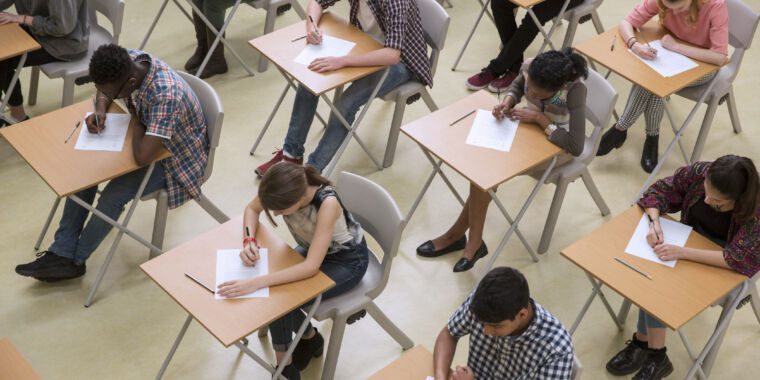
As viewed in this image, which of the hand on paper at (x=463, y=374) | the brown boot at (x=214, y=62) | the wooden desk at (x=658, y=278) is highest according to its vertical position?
the wooden desk at (x=658, y=278)

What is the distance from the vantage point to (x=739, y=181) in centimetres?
338

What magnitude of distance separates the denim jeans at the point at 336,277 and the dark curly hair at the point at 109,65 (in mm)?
1161

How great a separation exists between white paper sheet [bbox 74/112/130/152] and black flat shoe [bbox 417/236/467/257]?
1.48 metres

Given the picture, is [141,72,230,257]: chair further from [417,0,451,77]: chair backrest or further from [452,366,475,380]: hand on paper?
[452,366,475,380]: hand on paper

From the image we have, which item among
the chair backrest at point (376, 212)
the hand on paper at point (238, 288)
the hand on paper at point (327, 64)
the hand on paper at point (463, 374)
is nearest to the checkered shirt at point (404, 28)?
the hand on paper at point (327, 64)

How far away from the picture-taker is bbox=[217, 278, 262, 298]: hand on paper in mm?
3375

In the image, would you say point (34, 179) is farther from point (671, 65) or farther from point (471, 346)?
point (671, 65)

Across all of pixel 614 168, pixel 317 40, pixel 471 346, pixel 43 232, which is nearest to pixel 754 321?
pixel 614 168

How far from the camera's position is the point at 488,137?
4199 mm

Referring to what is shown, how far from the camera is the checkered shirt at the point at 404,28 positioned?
4680 mm

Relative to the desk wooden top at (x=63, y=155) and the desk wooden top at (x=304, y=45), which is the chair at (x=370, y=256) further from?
the desk wooden top at (x=63, y=155)

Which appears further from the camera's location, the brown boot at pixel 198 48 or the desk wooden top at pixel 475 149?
the brown boot at pixel 198 48

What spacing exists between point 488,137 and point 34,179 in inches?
96.9

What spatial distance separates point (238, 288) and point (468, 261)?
4.85 ft
